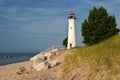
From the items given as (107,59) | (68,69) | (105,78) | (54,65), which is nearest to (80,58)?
(68,69)

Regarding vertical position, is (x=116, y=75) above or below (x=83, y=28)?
below

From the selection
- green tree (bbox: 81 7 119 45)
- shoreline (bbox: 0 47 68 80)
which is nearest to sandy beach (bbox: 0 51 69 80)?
shoreline (bbox: 0 47 68 80)

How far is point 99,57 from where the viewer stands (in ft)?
46.0

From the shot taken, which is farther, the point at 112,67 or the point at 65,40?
the point at 65,40

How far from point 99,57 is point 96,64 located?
0.62 metres

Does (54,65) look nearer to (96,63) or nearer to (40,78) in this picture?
(40,78)

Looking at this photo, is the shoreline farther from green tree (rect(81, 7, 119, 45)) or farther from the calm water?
the calm water

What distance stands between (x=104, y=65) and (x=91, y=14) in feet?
91.4

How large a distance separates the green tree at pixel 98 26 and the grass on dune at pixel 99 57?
2103 centimetres

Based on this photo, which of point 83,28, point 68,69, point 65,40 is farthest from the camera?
point 65,40

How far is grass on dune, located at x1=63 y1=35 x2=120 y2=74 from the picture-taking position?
43.8 ft

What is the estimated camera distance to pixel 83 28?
3944cm

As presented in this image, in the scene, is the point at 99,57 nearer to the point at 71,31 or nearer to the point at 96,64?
the point at 96,64

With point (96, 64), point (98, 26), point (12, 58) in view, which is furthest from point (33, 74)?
point (12, 58)
